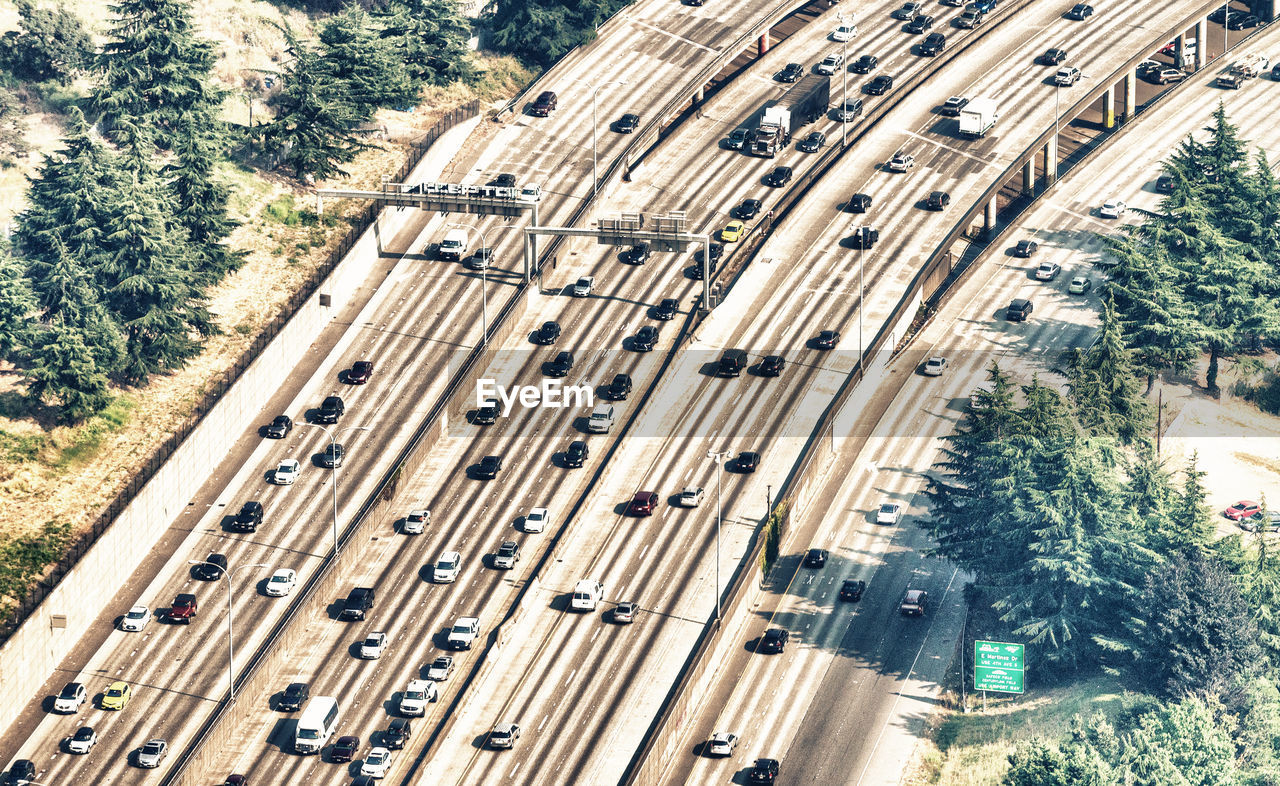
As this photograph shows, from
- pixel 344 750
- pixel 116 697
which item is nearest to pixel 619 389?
pixel 344 750

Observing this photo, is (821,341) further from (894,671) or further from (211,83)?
(211,83)

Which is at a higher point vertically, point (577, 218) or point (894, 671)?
point (577, 218)

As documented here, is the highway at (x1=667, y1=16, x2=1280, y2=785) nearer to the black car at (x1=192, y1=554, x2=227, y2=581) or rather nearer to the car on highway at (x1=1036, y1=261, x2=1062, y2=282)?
the car on highway at (x1=1036, y1=261, x2=1062, y2=282)

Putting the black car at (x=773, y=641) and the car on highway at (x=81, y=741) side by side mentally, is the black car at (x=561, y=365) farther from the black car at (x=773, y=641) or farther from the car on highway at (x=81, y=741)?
the car on highway at (x=81, y=741)

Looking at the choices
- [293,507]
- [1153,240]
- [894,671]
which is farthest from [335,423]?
[1153,240]

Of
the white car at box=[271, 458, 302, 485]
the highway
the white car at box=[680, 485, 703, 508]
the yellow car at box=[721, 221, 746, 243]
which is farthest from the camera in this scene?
Result: the yellow car at box=[721, 221, 746, 243]

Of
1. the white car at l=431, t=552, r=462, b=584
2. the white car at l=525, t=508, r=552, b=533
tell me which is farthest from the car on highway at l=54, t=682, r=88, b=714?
the white car at l=525, t=508, r=552, b=533

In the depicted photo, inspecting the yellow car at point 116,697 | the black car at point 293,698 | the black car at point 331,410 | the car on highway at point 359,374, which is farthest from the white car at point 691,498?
the yellow car at point 116,697
